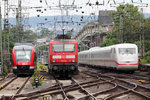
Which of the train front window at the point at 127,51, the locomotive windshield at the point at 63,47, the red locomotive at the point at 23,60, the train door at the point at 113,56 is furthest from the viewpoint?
the train door at the point at 113,56

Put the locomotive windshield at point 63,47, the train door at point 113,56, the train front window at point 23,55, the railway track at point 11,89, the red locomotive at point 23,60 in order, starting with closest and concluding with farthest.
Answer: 1. the railway track at point 11,89
2. the locomotive windshield at point 63,47
3. the red locomotive at point 23,60
4. the train front window at point 23,55
5. the train door at point 113,56

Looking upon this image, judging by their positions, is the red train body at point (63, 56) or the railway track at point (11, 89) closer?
the railway track at point (11, 89)

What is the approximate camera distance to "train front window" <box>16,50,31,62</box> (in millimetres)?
24964

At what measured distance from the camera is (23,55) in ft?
82.8

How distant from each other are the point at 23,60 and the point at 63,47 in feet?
14.7

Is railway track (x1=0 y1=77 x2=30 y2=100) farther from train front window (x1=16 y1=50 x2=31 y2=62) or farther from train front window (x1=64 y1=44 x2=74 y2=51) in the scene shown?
train front window (x1=16 y1=50 x2=31 y2=62)

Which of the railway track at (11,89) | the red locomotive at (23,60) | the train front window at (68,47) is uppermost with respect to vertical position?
the train front window at (68,47)

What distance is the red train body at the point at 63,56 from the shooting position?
21.7m

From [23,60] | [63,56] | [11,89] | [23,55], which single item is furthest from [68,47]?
[11,89]

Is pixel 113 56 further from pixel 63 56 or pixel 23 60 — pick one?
pixel 23 60

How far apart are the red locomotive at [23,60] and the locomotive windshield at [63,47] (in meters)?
3.90

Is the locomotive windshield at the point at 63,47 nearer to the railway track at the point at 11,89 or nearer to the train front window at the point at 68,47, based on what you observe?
the train front window at the point at 68,47

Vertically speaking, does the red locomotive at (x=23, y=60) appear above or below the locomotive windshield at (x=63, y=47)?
below

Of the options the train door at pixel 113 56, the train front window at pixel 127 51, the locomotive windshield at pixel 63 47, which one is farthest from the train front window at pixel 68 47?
the train door at pixel 113 56
